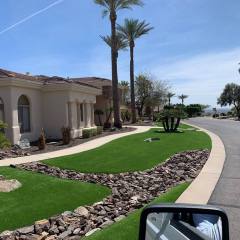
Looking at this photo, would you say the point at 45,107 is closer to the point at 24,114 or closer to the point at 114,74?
the point at 24,114

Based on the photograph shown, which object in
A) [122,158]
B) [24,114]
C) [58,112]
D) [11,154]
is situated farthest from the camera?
[58,112]

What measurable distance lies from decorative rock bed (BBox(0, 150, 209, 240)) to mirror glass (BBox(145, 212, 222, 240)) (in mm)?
5396

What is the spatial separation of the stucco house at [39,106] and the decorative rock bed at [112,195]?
9279 mm

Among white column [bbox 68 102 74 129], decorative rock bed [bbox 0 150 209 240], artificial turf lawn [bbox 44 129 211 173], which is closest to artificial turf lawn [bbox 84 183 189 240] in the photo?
decorative rock bed [bbox 0 150 209 240]

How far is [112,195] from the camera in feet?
36.2

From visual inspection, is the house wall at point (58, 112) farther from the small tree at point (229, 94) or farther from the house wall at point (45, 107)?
the small tree at point (229, 94)

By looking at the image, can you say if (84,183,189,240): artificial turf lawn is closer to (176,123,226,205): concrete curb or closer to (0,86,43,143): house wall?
(176,123,226,205): concrete curb

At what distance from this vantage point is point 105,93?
42.1 m

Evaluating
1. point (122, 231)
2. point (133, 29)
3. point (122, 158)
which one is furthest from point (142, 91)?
point (122, 231)

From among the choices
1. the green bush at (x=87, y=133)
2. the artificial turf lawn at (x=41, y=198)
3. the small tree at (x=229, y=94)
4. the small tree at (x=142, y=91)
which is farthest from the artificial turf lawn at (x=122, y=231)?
the small tree at (x=229, y=94)

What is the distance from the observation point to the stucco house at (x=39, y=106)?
79.9 ft

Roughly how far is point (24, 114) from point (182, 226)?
2490 cm

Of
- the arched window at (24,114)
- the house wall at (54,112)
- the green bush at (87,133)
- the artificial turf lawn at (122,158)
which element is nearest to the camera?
the artificial turf lawn at (122,158)

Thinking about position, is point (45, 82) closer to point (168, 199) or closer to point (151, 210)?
point (168, 199)
